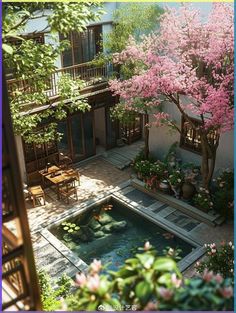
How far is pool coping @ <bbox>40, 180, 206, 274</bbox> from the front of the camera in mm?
12047

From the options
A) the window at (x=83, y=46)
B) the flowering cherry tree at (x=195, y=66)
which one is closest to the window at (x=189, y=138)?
the flowering cherry tree at (x=195, y=66)

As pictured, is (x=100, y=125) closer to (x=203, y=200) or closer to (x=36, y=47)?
(x=203, y=200)

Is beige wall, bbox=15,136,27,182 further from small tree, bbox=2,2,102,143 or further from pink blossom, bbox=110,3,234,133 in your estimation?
pink blossom, bbox=110,3,234,133

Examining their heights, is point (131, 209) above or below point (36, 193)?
below

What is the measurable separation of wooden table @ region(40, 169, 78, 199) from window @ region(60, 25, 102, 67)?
4724 mm

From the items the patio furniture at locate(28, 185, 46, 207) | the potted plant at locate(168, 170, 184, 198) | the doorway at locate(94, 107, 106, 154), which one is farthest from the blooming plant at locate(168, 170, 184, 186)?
the doorway at locate(94, 107, 106, 154)

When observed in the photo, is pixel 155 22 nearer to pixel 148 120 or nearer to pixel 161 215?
pixel 148 120

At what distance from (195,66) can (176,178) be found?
4440mm

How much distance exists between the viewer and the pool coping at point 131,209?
12047 mm

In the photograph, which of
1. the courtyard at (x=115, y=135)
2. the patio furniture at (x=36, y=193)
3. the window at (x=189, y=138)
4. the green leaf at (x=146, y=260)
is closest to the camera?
the green leaf at (x=146, y=260)

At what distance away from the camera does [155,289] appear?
4.20 m

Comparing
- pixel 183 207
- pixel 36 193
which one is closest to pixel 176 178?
pixel 183 207

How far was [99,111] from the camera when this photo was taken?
1950 cm

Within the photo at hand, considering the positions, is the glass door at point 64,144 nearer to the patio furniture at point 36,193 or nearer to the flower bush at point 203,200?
the patio furniture at point 36,193
